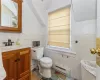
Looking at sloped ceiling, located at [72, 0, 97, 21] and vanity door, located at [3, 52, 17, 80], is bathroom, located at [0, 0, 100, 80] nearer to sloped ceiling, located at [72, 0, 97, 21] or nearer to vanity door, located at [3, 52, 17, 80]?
sloped ceiling, located at [72, 0, 97, 21]

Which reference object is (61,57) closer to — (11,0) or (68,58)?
(68,58)

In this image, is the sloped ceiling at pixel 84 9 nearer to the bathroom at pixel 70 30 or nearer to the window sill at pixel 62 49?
the bathroom at pixel 70 30

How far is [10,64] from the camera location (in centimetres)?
150

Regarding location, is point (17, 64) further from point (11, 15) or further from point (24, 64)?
point (11, 15)

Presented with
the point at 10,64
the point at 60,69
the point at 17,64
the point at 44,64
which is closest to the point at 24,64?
the point at 17,64

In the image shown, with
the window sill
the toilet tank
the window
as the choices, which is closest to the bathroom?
the window sill

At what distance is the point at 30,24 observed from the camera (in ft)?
8.79

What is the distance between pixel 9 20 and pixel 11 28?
0.19 meters

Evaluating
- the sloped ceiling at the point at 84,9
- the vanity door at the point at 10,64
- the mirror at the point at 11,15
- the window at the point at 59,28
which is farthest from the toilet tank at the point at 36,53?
the sloped ceiling at the point at 84,9

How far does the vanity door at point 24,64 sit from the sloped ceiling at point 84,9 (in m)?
1.39

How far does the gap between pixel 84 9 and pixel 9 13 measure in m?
1.70

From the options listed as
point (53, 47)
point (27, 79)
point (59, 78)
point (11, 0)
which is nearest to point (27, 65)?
point (27, 79)

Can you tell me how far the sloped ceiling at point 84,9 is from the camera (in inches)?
69.7

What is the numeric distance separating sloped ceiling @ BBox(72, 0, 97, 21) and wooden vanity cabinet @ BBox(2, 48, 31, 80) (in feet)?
4.55
